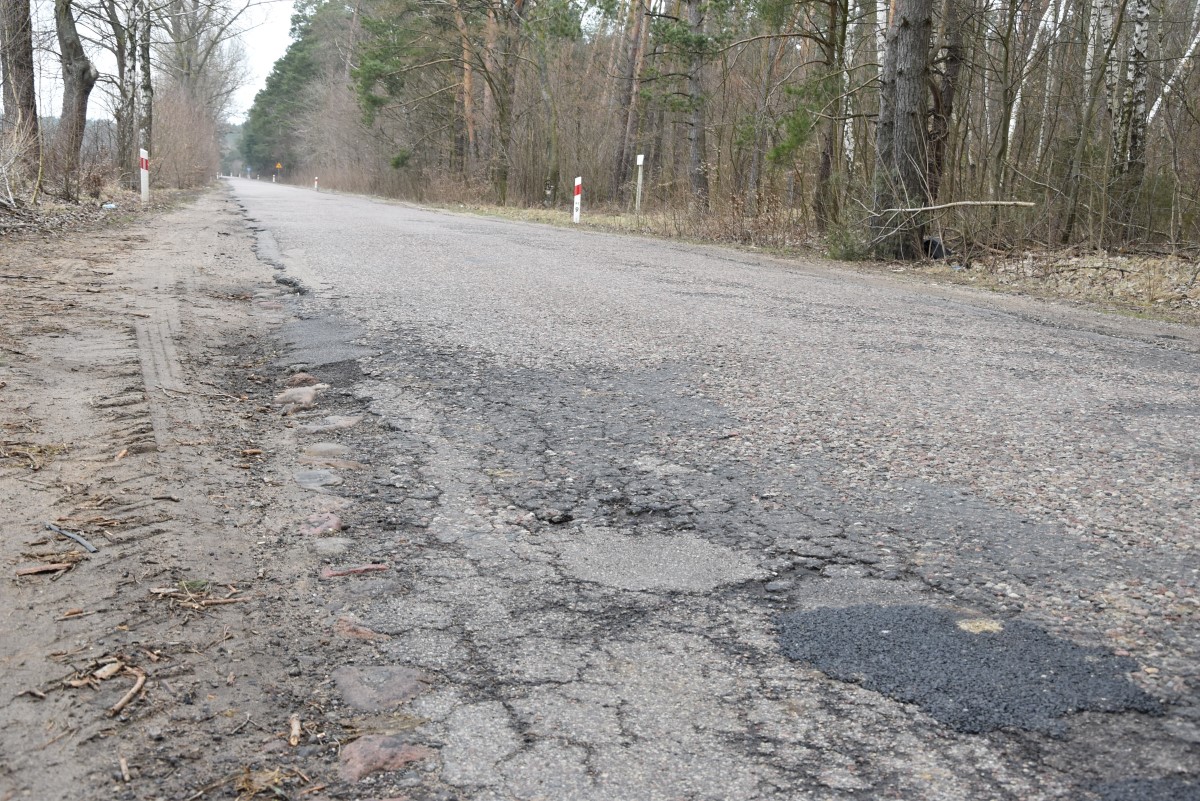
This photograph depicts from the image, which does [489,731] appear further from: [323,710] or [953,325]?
[953,325]

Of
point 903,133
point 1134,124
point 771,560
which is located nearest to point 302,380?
point 771,560

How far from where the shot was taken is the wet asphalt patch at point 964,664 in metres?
1.86

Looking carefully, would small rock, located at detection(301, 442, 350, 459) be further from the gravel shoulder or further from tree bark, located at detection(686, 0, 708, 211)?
tree bark, located at detection(686, 0, 708, 211)

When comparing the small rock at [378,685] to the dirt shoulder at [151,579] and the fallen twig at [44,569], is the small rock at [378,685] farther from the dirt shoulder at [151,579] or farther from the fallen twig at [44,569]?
the fallen twig at [44,569]

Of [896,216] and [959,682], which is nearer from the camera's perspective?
[959,682]

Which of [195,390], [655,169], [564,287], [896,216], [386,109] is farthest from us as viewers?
[386,109]

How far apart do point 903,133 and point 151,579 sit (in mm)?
11515

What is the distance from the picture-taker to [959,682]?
1.96m

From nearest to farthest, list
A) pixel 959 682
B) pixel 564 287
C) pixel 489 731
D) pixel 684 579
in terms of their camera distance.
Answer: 1. pixel 489 731
2. pixel 959 682
3. pixel 684 579
4. pixel 564 287

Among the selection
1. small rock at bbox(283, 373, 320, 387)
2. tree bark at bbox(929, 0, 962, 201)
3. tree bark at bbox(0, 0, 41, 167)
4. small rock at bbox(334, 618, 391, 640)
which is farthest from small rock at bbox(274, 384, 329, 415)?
tree bark at bbox(0, 0, 41, 167)

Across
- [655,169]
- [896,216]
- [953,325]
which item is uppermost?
[655,169]

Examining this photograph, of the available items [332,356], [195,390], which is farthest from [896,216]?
[195,390]

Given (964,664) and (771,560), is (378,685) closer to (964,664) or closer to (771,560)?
(771,560)

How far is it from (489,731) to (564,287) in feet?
20.0
